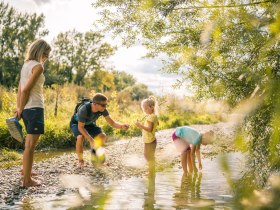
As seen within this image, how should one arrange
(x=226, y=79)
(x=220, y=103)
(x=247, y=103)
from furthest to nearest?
(x=226, y=79)
(x=220, y=103)
(x=247, y=103)

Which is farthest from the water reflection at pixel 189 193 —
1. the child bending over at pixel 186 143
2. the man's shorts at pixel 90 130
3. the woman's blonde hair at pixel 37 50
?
the woman's blonde hair at pixel 37 50

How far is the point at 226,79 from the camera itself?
200 cm

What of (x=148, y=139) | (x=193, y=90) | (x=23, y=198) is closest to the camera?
(x=193, y=90)

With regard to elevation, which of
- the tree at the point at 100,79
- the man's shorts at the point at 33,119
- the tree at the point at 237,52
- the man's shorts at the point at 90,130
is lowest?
the man's shorts at the point at 90,130

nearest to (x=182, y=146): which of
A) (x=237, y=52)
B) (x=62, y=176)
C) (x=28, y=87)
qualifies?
(x=62, y=176)

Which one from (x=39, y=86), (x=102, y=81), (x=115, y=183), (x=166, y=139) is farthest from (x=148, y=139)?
(x=102, y=81)

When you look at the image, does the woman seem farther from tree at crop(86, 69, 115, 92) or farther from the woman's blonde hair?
tree at crop(86, 69, 115, 92)

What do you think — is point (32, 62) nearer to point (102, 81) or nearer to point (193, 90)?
point (193, 90)

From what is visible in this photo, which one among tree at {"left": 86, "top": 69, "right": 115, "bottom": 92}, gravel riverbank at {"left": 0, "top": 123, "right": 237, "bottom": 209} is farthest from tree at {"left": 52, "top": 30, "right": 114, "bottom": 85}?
gravel riverbank at {"left": 0, "top": 123, "right": 237, "bottom": 209}

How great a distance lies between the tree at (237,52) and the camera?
3.56 ft

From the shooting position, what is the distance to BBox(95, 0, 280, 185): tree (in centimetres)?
109

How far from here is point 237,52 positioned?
6.26 ft

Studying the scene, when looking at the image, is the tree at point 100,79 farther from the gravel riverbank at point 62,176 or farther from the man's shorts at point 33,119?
the man's shorts at point 33,119

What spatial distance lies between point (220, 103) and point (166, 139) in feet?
47.2
